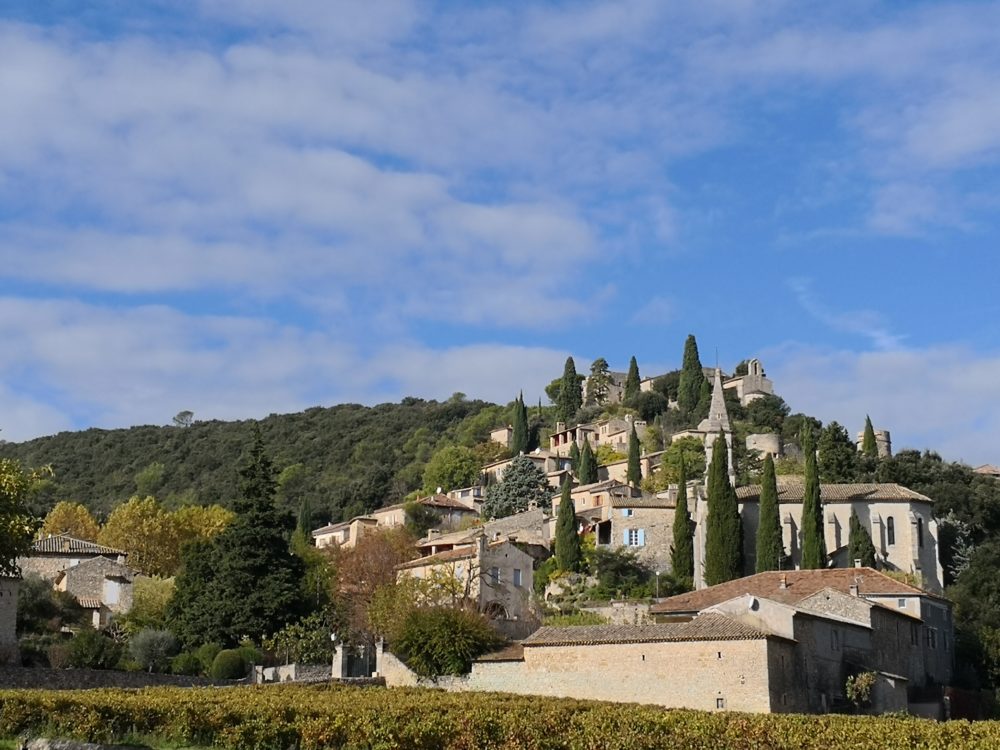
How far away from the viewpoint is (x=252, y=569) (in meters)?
57.9

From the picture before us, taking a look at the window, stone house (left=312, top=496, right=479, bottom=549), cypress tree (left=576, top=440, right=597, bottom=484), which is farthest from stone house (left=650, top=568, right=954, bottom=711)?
cypress tree (left=576, top=440, right=597, bottom=484)

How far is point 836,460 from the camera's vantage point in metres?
86.8

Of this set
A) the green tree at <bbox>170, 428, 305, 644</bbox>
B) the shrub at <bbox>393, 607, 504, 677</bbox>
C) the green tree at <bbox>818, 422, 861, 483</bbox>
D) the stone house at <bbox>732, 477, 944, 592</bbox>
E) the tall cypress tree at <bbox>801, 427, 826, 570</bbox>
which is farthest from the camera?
the green tree at <bbox>818, 422, 861, 483</bbox>

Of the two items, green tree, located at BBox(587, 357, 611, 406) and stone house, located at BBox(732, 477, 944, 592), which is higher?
green tree, located at BBox(587, 357, 611, 406)

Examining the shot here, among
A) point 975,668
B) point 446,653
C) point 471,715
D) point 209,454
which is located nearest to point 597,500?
point 975,668

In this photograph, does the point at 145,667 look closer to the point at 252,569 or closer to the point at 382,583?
the point at 252,569

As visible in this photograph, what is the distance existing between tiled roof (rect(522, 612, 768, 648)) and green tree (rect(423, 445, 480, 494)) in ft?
242

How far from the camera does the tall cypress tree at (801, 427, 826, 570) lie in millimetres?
67312

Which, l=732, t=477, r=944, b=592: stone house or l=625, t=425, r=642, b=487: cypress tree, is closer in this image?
l=732, t=477, r=944, b=592: stone house

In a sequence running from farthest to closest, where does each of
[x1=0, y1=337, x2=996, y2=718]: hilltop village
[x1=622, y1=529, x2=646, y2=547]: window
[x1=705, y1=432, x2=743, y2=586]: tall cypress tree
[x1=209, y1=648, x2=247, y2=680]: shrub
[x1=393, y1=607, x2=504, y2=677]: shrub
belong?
[x1=622, y1=529, x2=646, y2=547]: window
[x1=705, y1=432, x2=743, y2=586]: tall cypress tree
[x1=209, y1=648, x2=247, y2=680]: shrub
[x1=393, y1=607, x2=504, y2=677]: shrub
[x1=0, y1=337, x2=996, y2=718]: hilltop village

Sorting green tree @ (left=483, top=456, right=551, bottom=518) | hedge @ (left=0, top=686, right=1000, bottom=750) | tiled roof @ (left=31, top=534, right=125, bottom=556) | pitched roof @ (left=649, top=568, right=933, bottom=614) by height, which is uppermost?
green tree @ (left=483, top=456, right=551, bottom=518)

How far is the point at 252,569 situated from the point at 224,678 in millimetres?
9416

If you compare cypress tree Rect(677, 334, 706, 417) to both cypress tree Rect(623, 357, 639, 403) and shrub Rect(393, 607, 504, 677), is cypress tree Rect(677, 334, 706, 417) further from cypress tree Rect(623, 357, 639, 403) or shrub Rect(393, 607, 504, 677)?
shrub Rect(393, 607, 504, 677)

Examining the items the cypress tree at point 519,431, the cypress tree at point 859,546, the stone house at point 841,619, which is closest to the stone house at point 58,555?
the stone house at point 841,619
